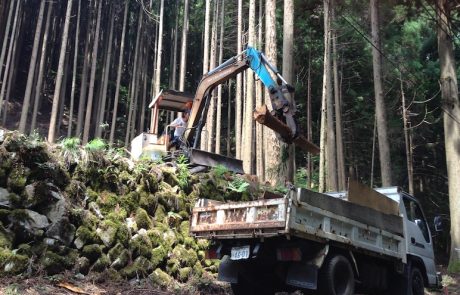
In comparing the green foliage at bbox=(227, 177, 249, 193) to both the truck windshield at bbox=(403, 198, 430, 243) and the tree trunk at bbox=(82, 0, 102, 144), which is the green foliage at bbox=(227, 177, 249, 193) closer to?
the truck windshield at bbox=(403, 198, 430, 243)

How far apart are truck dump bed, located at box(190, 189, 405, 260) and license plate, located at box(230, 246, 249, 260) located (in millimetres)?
171

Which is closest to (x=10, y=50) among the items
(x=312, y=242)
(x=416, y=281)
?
(x=312, y=242)

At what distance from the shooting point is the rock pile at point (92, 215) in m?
6.61

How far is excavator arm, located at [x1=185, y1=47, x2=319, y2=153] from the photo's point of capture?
8.43 meters

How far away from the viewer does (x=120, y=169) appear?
28.2 ft

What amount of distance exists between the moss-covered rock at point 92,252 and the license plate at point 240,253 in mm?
2346

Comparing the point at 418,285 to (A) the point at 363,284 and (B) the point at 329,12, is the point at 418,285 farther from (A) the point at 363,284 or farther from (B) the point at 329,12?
(B) the point at 329,12

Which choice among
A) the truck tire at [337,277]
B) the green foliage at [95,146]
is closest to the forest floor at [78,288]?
the truck tire at [337,277]

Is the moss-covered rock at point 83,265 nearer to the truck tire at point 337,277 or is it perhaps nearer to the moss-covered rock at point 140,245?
the moss-covered rock at point 140,245

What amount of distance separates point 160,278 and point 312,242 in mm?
2977

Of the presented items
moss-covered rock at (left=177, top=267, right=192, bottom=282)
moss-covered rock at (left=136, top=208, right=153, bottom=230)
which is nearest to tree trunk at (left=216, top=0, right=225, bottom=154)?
moss-covered rock at (left=136, top=208, right=153, bottom=230)

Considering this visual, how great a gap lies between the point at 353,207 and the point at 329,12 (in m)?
11.5

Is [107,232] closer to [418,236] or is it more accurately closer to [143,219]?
[143,219]

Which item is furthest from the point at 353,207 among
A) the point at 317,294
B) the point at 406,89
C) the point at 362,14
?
the point at 406,89
